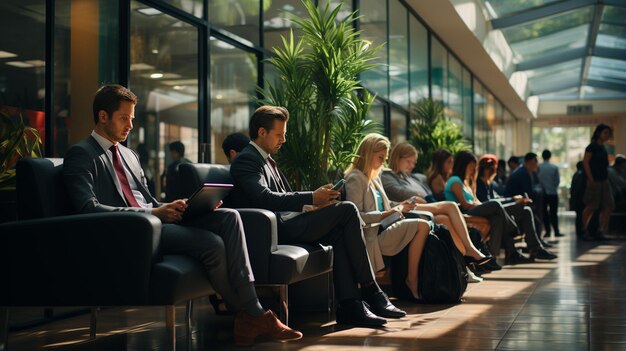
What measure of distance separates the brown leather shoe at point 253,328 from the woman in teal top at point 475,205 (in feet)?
13.7

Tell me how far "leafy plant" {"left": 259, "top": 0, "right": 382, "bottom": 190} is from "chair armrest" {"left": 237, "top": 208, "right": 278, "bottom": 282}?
1874 mm

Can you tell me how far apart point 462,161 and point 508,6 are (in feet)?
22.5

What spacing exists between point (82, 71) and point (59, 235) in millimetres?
2030

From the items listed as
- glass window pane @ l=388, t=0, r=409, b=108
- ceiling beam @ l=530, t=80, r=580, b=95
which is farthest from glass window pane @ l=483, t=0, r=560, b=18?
ceiling beam @ l=530, t=80, r=580, b=95

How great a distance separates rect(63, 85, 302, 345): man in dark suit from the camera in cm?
318

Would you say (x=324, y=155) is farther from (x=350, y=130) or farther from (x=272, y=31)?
(x=272, y=31)

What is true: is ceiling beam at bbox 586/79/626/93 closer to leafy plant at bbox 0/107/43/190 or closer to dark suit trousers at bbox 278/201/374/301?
dark suit trousers at bbox 278/201/374/301

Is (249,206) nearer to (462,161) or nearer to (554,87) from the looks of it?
(462,161)

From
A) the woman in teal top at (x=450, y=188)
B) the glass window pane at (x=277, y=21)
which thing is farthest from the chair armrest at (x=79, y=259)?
the woman in teal top at (x=450, y=188)

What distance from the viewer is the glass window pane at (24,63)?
4219mm

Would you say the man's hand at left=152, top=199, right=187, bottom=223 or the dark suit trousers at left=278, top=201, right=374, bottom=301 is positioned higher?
the man's hand at left=152, top=199, right=187, bottom=223

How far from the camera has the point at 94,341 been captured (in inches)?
148

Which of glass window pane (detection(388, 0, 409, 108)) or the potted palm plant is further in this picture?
glass window pane (detection(388, 0, 409, 108))

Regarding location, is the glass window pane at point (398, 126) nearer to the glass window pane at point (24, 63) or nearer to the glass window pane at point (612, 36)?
the glass window pane at point (612, 36)
